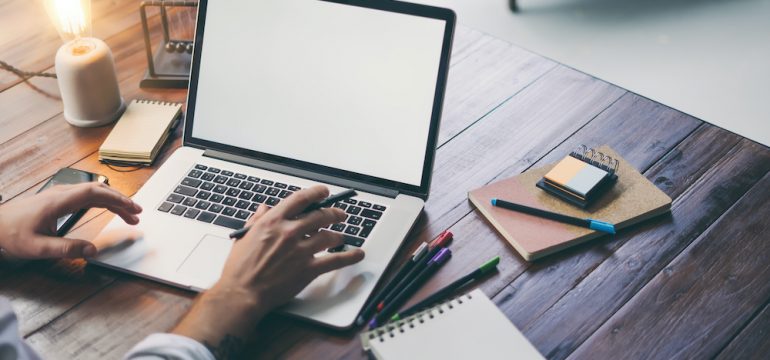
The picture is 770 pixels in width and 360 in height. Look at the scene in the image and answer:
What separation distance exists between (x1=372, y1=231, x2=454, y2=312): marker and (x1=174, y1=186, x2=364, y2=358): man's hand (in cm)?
7

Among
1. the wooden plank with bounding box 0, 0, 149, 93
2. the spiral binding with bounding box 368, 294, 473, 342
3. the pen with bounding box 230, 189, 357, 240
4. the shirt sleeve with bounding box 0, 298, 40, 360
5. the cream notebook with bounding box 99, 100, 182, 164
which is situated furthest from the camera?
the wooden plank with bounding box 0, 0, 149, 93

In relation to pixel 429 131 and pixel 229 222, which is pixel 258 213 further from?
pixel 429 131

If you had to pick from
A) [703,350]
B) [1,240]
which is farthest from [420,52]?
[1,240]

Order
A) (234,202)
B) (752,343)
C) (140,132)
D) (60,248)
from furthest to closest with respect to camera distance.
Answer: (140,132) → (234,202) → (60,248) → (752,343)

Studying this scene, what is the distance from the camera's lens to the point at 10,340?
780 mm

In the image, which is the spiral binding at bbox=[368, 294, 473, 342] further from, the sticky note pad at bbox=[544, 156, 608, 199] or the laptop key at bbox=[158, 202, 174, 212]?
the laptop key at bbox=[158, 202, 174, 212]

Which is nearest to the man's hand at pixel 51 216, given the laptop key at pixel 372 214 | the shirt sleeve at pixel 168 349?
the shirt sleeve at pixel 168 349

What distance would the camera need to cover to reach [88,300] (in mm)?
966

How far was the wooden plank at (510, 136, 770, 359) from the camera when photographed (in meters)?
0.92

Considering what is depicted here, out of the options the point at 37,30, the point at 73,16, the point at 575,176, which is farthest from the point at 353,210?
the point at 37,30

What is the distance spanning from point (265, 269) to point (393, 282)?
177mm

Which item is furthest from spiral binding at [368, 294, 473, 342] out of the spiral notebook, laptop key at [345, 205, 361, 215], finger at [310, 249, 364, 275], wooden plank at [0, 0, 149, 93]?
wooden plank at [0, 0, 149, 93]

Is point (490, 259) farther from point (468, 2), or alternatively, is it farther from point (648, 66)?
point (468, 2)

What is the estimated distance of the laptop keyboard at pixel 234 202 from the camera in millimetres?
1047
